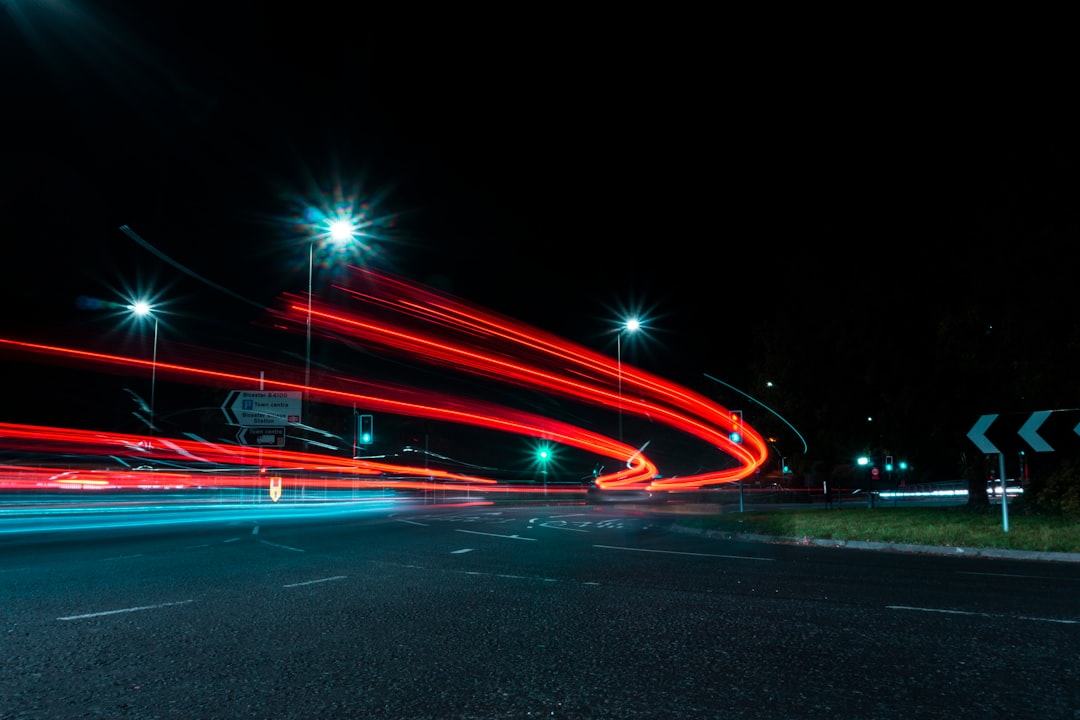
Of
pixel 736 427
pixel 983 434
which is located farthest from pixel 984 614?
pixel 736 427

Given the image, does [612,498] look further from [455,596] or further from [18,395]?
[18,395]

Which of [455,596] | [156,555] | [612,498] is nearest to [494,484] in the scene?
[612,498]

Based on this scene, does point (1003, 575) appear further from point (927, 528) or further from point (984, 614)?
point (927, 528)

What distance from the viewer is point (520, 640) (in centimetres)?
699

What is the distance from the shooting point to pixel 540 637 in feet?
23.4

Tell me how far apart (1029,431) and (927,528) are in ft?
9.67

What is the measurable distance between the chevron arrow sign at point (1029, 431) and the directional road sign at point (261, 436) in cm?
2102

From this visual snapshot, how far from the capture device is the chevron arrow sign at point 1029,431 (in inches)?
602

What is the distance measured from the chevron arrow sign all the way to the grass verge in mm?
1671

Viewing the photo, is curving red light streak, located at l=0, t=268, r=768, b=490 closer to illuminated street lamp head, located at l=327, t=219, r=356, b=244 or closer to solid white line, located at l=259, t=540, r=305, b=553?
illuminated street lamp head, located at l=327, t=219, r=356, b=244

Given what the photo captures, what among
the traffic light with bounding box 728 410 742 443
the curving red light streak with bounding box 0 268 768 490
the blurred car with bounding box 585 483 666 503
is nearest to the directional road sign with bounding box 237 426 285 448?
the curving red light streak with bounding box 0 268 768 490

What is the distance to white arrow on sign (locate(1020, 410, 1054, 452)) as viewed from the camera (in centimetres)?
1538

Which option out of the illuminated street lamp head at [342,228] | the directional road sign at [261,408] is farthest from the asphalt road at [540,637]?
the directional road sign at [261,408]

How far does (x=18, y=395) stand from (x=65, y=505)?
110ft
